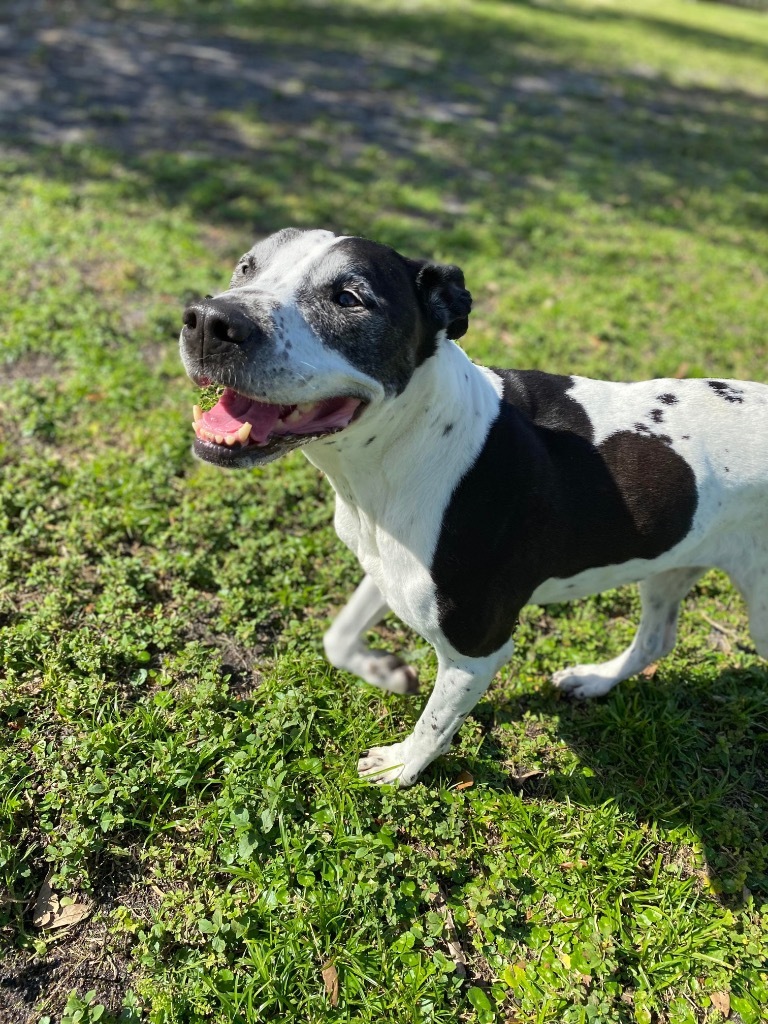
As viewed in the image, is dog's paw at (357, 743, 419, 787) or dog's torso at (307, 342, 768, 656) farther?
dog's paw at (357, 743, 419, 787)

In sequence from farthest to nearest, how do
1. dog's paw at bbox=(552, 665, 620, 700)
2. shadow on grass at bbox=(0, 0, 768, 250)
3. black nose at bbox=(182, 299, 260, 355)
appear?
shadow on grass at bbox=(0, 0, 768, 250) → dog's paw at bbox=(552, 665, 620, 700) → black nose at bbox=(182, 299, 260, 355)

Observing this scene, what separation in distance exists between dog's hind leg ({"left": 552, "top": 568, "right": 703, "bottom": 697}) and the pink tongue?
2.09 m

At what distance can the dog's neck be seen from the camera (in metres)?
2.68

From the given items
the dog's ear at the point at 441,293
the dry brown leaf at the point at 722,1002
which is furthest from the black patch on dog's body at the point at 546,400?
the dry brown leaf at the point at 722,1002

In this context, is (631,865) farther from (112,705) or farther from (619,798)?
(112,705)

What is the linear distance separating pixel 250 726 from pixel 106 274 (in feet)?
14.9

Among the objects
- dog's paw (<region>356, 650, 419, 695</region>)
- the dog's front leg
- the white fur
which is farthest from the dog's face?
dog's paw (<region>356, 650, 419, 695</region>)

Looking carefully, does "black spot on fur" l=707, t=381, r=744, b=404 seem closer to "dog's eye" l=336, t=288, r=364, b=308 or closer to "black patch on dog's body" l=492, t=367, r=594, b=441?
"black patch on dog's body" l=492, t=367, r=594, b=441

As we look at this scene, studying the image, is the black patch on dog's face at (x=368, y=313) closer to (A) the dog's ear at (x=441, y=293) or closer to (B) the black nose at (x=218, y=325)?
(A) the dog's ear at (x=441, y=293)

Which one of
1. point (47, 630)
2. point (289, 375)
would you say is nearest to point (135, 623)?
point (47, 630)

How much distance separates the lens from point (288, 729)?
336cm

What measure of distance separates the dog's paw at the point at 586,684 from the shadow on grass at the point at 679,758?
0.17 feet

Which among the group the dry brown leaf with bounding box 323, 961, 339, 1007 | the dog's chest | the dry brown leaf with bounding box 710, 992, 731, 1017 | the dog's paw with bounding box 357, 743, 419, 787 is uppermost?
the dog's chest

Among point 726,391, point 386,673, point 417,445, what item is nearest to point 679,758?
point 386,673
